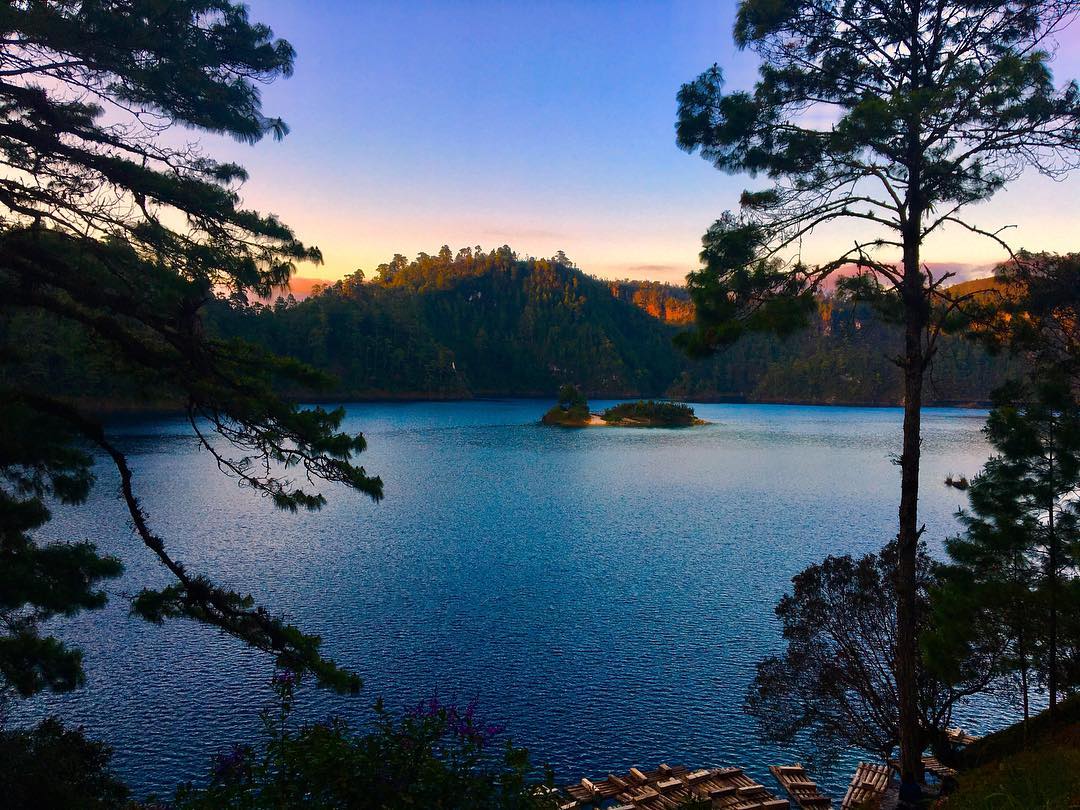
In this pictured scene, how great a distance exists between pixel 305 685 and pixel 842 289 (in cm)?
2026

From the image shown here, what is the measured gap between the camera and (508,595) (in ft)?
107

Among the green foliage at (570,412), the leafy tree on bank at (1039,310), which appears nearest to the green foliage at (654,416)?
the green foliage at (570,412)

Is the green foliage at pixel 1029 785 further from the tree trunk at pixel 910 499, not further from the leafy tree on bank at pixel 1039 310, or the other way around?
the leafy tree on bank at pixel 1039 310

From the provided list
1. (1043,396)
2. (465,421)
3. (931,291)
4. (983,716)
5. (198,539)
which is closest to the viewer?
(931,291)

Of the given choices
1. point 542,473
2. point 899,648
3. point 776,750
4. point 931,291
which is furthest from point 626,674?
point 542,473

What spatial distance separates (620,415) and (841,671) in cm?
12687

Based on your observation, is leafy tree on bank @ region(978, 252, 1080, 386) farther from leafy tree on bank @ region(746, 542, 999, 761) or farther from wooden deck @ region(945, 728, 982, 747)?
wooden deck @ region(945, 728, 982, 747)

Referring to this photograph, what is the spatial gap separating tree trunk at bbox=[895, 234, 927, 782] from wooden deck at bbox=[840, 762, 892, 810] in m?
3.69

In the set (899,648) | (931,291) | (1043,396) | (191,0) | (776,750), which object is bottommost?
(776,750)

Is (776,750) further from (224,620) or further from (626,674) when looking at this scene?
(224,620)

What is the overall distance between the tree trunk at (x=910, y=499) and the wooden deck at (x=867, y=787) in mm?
3689

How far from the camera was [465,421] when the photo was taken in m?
143

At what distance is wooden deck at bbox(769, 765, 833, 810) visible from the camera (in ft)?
56.6

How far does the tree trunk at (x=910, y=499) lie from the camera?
12453 mm
